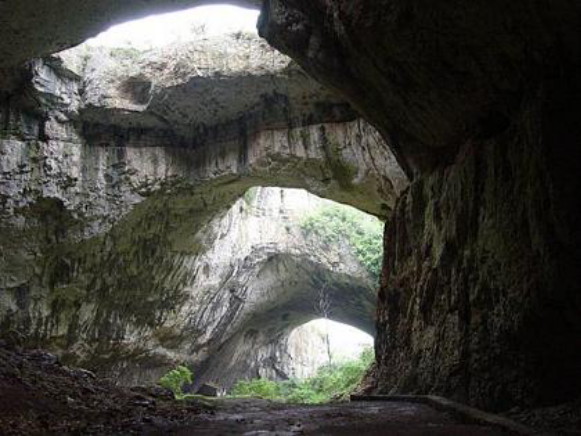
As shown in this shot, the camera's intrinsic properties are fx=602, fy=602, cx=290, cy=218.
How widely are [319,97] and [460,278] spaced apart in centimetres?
809

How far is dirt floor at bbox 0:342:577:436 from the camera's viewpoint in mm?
5215

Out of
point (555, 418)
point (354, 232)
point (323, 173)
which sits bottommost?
point (555, 418)

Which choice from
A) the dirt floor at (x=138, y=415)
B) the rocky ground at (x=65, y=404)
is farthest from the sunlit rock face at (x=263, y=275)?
the dirt floor at (x=138, y=415)

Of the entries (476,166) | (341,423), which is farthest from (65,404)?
(476,166)

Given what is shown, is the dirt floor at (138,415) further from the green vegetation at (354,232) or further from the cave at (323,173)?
the green vegetation at (354,232)

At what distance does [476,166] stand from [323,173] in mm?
8024

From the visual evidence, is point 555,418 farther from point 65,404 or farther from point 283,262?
point 283,262

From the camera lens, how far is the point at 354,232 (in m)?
23.0

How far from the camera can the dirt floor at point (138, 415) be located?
205 inches

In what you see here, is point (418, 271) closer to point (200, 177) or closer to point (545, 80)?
point (545, 80)

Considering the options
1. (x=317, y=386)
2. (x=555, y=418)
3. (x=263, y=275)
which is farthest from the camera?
(x=317, y=386)

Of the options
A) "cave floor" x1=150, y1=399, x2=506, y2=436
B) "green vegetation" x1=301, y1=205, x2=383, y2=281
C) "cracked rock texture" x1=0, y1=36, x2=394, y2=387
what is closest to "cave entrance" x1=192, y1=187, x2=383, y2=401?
"green vegetation" x1=301, y1=205, x2=383, y2=281

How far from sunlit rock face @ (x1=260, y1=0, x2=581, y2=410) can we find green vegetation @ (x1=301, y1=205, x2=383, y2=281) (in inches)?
479

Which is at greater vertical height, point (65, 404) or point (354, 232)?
point (354, 232)
